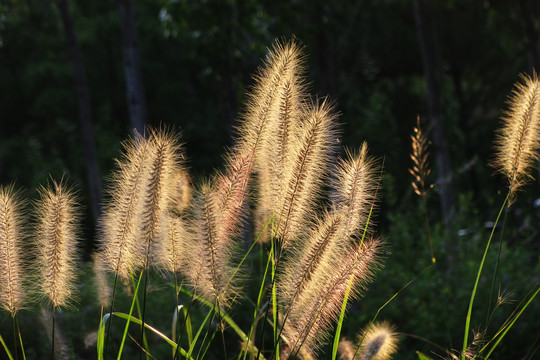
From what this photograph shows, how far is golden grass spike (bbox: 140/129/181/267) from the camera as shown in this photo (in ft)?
5.75

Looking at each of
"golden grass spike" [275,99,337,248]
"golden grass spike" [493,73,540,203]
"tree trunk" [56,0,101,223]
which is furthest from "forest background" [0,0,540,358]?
"golden grass spike" [275,99,337,248]

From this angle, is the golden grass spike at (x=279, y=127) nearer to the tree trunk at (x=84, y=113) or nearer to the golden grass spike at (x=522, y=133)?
the golden grass spike at (x=522, y=133)

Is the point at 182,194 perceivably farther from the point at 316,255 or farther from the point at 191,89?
the point at 191,89

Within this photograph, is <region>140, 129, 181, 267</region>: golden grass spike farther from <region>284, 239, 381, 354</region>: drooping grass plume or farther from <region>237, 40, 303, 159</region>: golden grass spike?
<region>284, 239, 381, 354</region>: drooping grass plume

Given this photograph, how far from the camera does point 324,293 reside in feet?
5.96

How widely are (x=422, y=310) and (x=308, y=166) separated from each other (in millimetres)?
3361

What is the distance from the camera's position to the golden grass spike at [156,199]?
5.75 feet

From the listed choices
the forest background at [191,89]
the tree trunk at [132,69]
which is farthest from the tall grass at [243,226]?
the forest background at [191,89]

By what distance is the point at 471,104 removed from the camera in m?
20.3

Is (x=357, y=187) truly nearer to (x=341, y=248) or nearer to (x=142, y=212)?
(x=341, y=248)

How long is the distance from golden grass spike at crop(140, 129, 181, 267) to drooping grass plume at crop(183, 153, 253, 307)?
0.32 feet

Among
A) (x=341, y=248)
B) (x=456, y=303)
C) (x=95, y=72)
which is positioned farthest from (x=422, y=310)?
(x=95, y=72)

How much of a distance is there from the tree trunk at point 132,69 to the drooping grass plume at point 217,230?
15.3 ft

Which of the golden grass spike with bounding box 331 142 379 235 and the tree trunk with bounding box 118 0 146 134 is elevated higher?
the tree trunk with bounding box 118 0 146 134
